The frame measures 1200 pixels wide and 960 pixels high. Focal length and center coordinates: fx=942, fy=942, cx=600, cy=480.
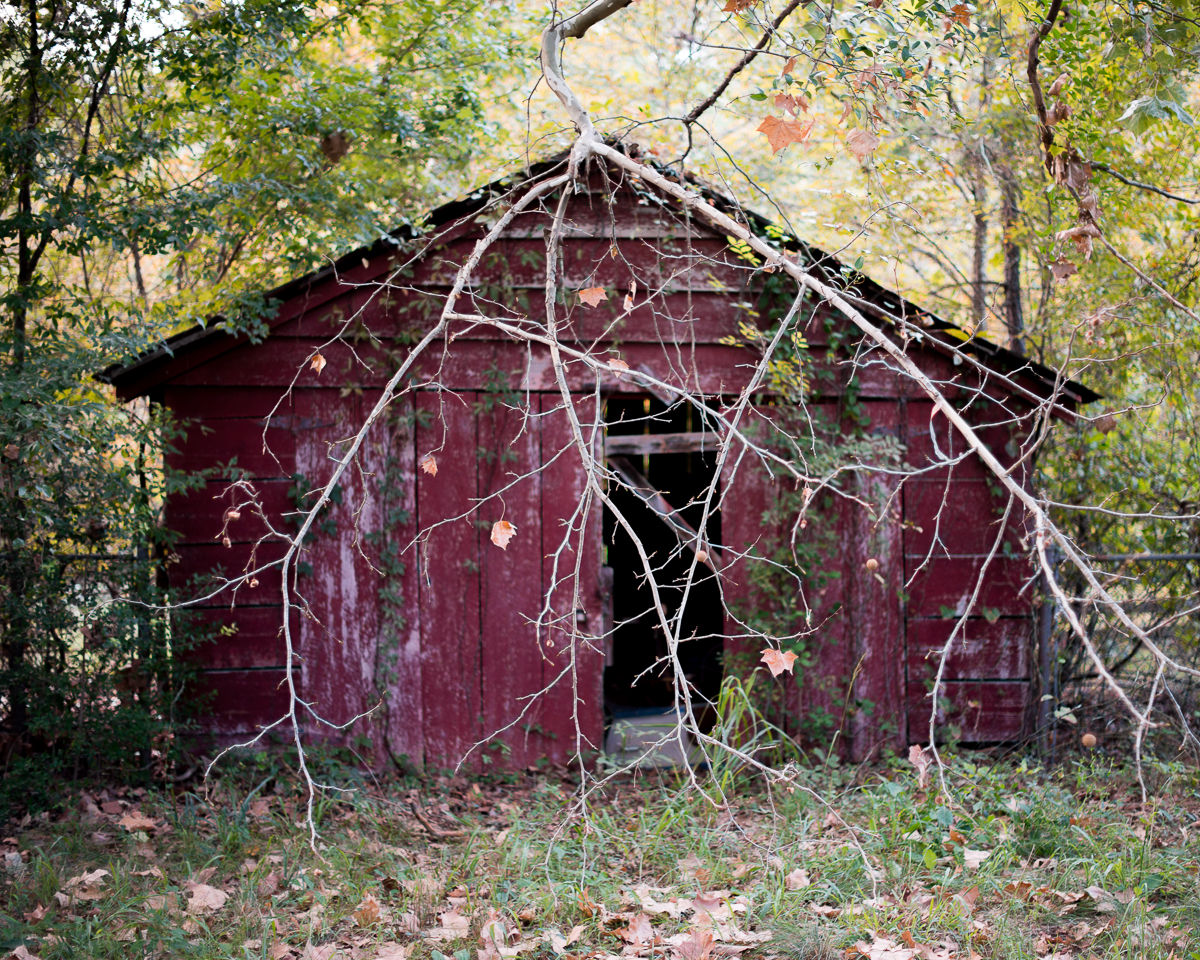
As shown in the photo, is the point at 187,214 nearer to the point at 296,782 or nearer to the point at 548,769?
the point at 296,782

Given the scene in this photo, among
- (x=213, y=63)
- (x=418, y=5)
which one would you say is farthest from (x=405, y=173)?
(x=213, y=63)

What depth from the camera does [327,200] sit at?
634cm

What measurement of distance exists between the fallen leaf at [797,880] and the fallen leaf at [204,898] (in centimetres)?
248

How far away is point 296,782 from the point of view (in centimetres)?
566

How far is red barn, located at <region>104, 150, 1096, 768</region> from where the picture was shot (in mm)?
6203

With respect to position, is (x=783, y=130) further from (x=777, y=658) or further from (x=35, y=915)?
(x=35, y=915)

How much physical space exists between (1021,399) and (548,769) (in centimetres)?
409

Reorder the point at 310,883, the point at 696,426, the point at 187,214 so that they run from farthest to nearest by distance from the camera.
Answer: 1. the point at 696,426
2. the point at 187,214
3. the point at 310,883

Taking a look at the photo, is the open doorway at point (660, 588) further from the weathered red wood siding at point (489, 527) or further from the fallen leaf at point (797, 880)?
the fallen leaf at point (797, 880)

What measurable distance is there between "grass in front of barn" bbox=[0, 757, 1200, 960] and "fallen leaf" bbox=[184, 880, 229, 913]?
0.01 metres

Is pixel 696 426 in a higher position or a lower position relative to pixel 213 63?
lower

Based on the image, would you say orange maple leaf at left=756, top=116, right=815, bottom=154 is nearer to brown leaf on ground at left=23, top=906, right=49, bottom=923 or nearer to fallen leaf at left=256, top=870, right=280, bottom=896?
fallen leaf at left=256, top=870, right=280, bottom=896

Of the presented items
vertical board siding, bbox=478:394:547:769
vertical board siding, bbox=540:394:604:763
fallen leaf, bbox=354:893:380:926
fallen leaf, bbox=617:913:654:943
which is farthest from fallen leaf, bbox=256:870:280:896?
vertical board siding, bbox=540:394:604:763

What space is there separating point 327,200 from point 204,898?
4.33m
